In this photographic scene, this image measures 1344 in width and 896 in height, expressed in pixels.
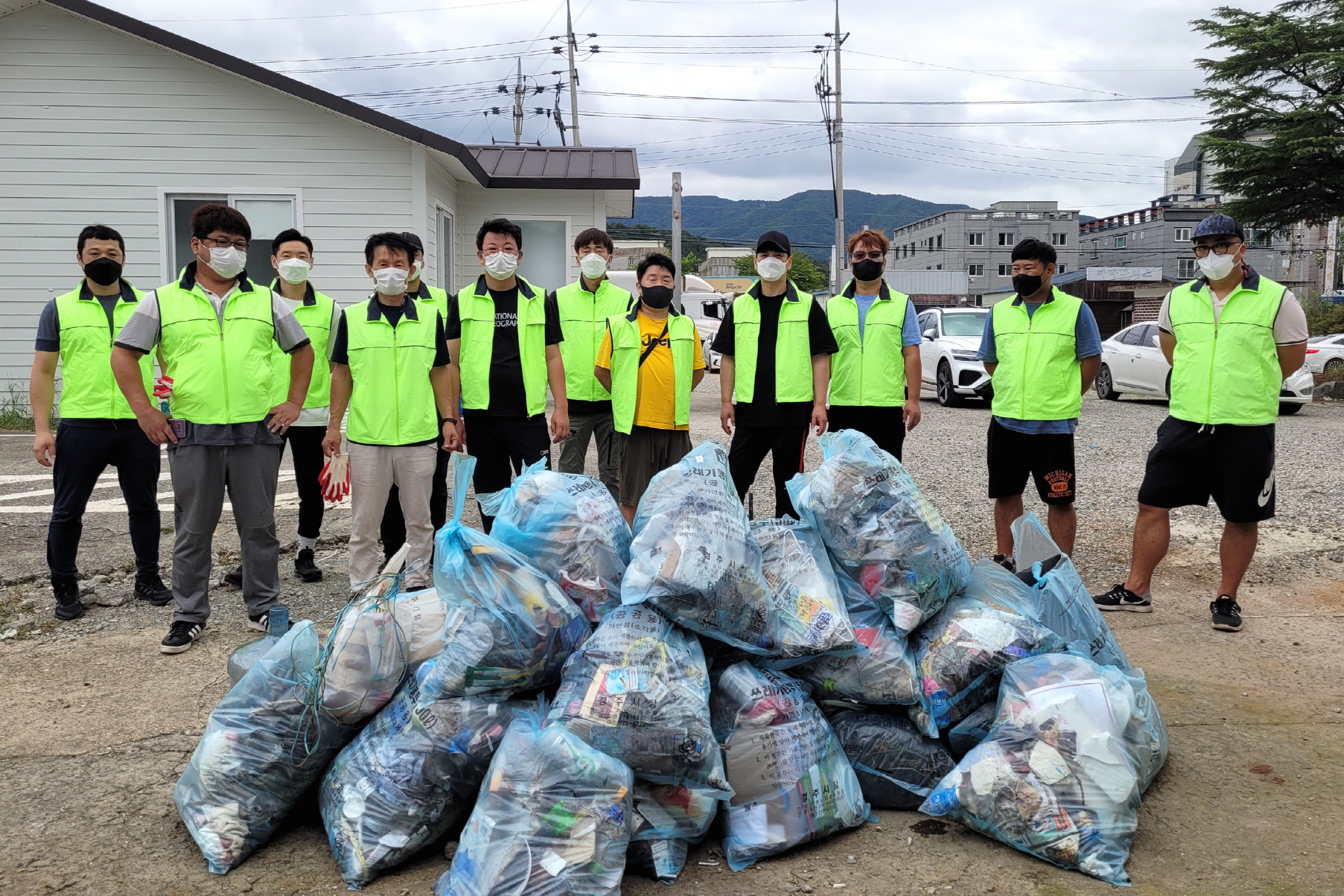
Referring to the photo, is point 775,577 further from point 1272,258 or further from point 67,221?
point 1272,258

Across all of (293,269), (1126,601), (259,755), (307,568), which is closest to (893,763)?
(259,755)

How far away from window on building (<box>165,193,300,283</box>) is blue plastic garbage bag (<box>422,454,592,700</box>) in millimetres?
9943

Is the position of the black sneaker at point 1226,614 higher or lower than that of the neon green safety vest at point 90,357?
lower

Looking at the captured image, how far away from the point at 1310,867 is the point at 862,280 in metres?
3.38

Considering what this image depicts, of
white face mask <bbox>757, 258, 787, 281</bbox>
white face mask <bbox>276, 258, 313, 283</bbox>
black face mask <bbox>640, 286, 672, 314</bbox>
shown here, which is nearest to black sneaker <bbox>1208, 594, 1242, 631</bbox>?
white face mask <bbox>757, 258, 787, 281</bbox>

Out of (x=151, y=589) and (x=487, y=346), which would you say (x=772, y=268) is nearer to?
(x=487, y=346)

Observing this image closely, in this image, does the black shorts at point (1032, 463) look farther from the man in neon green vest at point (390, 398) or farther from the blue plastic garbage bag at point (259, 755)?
the blue plastic garbage bag at point (259, 755)

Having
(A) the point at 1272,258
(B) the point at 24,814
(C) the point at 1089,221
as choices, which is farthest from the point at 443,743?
(C) the point at 1089,221

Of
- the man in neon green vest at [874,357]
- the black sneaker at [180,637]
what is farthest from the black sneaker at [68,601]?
the man in neon green vest at [874,357]

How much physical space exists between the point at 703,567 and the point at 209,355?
2.65 m

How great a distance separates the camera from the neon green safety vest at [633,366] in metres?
5.10

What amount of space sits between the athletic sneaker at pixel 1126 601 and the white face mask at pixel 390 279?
12.0 ft

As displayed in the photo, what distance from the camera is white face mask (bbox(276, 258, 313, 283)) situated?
17.8 feet

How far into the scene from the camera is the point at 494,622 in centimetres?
284
